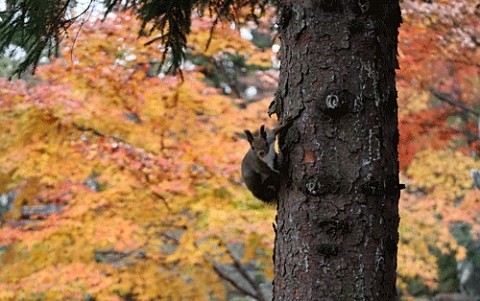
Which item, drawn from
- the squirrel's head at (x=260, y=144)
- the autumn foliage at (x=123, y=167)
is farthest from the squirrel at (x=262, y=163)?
the autumn foliage at (x=123, y=167)

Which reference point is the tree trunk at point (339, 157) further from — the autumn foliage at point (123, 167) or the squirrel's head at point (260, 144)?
the autumn foliage at point (123, 167)

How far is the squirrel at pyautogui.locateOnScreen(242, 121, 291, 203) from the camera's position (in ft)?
5.07

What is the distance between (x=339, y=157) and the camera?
4.85 ft

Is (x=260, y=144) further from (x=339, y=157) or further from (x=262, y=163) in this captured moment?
(x=339, y=157)

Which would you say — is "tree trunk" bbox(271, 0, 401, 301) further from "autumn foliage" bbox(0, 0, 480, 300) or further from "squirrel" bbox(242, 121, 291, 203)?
"autumn foliage" bbox(0, 0, 480, 300)

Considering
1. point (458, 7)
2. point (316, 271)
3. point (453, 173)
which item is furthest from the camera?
point (453, 173)

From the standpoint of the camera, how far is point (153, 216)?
14.8 ft

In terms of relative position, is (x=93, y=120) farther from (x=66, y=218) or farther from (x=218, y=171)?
(x=218, y=171)

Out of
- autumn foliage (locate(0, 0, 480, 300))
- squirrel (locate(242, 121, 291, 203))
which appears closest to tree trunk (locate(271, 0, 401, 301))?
squirrel (locate(242, 121, 291, 203))

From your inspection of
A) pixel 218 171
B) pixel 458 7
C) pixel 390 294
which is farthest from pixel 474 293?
pixel 390 294

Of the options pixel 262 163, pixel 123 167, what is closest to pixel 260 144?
pixel 262 163

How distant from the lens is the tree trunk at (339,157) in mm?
1435

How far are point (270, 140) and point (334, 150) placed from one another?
18 cm

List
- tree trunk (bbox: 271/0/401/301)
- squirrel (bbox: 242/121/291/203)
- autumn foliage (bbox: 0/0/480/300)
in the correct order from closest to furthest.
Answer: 1. tree trunk (bbox: 271/0/401/301)
2. squirrel (bbox: 242/121/291/203)
3. autumn foliage (bbox: 0/0/480/300)
